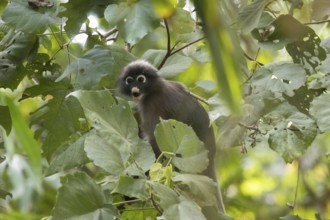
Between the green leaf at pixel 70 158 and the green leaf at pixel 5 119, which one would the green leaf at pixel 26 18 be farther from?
the green leaf at pixel 70 158

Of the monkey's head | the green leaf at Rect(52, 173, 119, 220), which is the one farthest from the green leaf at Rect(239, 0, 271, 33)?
the monkey's head

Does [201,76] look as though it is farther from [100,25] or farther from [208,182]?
[208,182]

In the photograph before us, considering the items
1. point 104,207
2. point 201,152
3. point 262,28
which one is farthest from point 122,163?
point 262,28

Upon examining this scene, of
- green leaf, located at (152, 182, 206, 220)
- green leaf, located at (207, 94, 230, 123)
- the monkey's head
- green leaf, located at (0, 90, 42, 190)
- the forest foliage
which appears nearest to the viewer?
green leaf, located at (0, 90, 42, 190)

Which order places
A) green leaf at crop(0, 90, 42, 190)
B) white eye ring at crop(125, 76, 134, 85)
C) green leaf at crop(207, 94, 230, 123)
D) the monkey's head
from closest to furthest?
green leaf at crop(0, 90, 42, 190) < green leaf at crop(207, 94, 230, 123) < the monkey's head < white eye ring at crop(125, 76, 134, 85)

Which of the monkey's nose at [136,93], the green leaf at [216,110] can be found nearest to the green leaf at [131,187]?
the green leaf at [216,110]

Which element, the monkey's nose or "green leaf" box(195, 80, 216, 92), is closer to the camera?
"green leaf" box(195, 80, 216, 92)

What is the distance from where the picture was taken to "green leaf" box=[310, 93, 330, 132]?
2.46 m

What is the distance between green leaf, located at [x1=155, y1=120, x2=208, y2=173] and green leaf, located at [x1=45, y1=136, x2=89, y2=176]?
0.47 meters

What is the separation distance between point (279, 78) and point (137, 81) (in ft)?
5.19

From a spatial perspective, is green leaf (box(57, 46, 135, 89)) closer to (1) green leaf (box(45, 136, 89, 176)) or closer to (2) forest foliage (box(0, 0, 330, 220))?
(2) forest foliage (box(0, 0, 330, 220))

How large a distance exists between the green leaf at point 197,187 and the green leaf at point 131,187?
0.14 m

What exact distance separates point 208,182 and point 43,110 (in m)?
1.15

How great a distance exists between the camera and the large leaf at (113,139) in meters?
2.20
